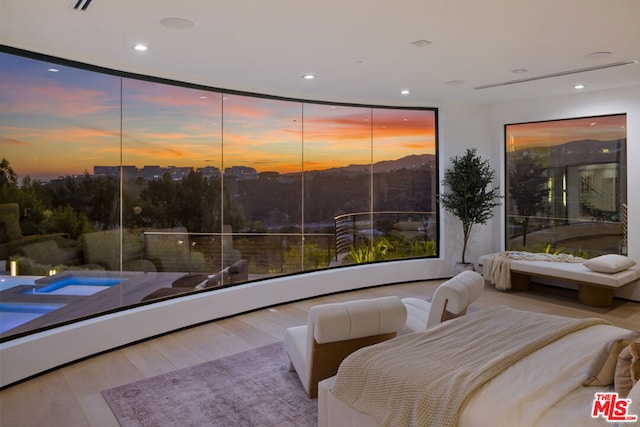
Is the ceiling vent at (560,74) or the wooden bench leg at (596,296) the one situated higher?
the ceiling vent at (560,74)

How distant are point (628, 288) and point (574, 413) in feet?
17.3

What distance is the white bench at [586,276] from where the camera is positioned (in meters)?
5.99

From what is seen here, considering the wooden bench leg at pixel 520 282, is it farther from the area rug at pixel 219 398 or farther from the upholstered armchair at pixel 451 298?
the area rug at pixel 219 398

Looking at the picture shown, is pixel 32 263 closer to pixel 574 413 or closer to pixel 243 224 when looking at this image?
pixel 243 224

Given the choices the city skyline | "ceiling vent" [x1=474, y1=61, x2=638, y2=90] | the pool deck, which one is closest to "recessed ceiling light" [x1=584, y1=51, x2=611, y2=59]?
"ceiling vent" [x1=474, y1=61, x2=638, y2=90]

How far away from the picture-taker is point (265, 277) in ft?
21.1

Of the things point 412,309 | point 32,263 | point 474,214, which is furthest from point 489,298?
point 32,263

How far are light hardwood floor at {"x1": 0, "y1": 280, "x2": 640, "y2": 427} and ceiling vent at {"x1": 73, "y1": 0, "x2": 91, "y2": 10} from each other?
289cm

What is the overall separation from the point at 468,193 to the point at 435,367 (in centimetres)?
527

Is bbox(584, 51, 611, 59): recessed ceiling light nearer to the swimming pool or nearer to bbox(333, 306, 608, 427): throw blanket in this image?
bbox(333, 306, 608, 427): throw blanket

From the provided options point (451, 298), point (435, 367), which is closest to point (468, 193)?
point (451, 298)

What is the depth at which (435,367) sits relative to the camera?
103 inches

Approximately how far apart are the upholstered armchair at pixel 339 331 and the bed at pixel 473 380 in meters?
0.36

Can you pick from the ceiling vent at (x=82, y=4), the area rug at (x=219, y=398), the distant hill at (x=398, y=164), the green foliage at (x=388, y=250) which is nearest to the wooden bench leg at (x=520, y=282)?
the green foliage at (x=388, y=250)
